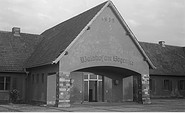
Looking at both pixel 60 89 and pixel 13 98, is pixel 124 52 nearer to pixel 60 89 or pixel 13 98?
pixel 60 89

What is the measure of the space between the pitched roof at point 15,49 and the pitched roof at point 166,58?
1574 centimetres

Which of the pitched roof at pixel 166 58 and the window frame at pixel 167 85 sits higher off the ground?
the pitched roof at pixel 166 58

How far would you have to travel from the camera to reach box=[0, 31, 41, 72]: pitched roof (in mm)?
27234

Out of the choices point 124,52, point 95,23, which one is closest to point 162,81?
point 124,52

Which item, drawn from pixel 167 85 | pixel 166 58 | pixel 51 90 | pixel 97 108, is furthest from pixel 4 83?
pixel 166 58

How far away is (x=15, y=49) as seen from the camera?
2950cm

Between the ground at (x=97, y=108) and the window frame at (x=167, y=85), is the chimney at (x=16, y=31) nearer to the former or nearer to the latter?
the ground at (x=97, y=108)

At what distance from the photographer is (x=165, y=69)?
3747 centimetres

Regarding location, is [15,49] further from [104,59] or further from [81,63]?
[104,59]

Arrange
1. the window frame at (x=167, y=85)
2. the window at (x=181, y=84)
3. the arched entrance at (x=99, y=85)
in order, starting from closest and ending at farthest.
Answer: the arched entrance at (x=99, y=85) → the window frame at (x=167, y=85) → the window at (x=181, y=84)

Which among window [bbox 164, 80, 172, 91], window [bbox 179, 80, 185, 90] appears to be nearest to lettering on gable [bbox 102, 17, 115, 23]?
window [bbox 164, 80, 172, 91]

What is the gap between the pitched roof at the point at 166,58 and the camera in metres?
37.5

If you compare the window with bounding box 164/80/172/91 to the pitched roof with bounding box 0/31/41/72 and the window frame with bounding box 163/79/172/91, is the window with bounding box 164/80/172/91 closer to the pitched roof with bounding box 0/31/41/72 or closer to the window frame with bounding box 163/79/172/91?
the window frame with bounding box 163/79/172/91

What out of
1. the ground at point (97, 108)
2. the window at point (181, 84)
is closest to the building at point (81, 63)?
the ground at point (97, 108)
